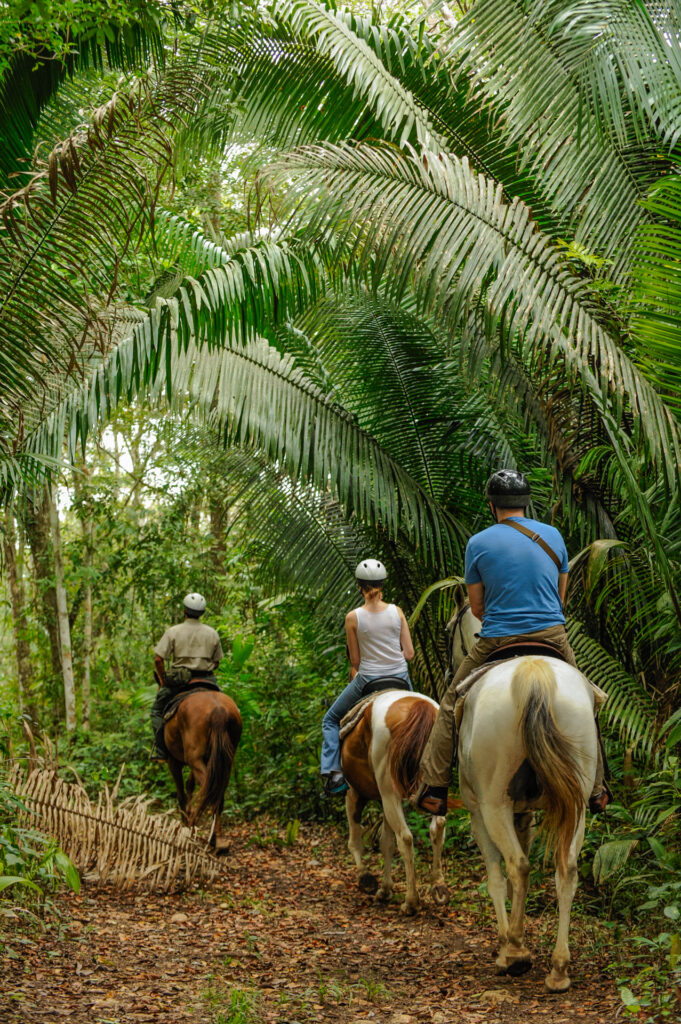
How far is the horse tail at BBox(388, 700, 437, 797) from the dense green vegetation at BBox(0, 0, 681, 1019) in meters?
1.27

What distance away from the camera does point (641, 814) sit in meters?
5.52

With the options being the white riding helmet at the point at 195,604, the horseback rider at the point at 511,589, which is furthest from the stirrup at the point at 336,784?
the horseback rider at the point at 511,589

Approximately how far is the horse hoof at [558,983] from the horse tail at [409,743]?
180cm

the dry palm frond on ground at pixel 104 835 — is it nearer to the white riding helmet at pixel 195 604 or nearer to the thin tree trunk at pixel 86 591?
the white riding helmet at pixel 195 604

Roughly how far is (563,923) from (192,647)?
487 centimetres

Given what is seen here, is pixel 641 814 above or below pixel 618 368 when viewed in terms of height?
below

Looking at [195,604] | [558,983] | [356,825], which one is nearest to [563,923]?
[558,983]

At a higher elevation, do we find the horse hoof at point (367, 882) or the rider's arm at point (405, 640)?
the rider's arm at point (405, 640)

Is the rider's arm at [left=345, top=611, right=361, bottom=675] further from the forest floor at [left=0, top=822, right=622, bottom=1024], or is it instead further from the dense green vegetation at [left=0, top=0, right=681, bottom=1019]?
the forest floor at [left=0, top=822, right=622, bottom=1024]

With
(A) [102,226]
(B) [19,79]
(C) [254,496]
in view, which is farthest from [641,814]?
(B) [19,79]

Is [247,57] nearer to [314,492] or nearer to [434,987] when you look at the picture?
[314,492]

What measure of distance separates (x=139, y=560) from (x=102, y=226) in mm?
9512

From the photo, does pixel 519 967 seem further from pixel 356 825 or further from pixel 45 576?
pixel 45 576

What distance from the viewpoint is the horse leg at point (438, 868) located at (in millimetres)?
6223
